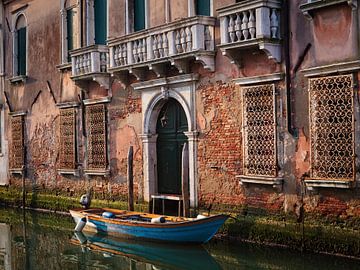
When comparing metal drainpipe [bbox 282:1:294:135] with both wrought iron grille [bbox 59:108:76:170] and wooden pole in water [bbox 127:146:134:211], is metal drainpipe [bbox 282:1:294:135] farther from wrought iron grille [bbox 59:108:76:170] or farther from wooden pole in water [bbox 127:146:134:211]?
wrought iron grille [bbox 59:108:76:170]

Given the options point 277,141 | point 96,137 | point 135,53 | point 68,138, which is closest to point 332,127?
point 277,141

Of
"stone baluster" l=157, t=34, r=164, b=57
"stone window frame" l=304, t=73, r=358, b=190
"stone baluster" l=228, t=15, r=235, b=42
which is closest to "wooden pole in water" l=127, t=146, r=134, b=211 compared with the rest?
"stone baluster" l=157, t=34, r=164, b=57

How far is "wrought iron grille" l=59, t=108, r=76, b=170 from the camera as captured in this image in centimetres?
1467

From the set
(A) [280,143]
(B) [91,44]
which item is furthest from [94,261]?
(B) [91,44]

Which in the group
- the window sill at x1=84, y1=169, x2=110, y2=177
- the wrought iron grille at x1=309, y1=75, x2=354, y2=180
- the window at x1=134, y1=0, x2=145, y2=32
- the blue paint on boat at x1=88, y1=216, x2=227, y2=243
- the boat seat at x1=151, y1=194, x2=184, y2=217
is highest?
the window at x1=134, y1=0, x2=145, y2=32

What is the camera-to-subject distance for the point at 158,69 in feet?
38.5

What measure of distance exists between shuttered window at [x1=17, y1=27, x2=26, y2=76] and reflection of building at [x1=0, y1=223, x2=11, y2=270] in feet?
16.2

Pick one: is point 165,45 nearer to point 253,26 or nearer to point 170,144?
point 170,144

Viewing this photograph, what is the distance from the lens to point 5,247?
11305 millimetres

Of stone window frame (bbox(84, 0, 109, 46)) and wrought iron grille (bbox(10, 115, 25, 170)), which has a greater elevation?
stone window frame (bbox(84, 0, 109, 46))

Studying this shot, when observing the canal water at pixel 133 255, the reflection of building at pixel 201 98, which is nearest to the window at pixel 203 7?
the reflection of building at pixel 201 98

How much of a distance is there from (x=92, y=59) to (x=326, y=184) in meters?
6.40

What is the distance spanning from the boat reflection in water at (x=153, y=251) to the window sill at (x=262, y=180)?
4.11ft

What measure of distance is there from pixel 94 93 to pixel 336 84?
22.0ft
